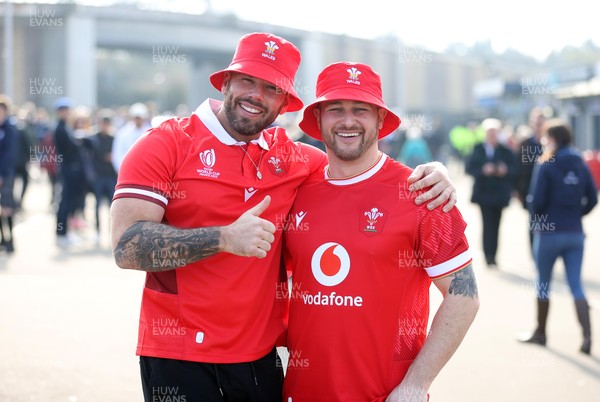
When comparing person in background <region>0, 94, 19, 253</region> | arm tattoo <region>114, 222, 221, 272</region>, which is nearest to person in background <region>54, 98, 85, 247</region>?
person in background <region>0, 94, 19, 253</region>

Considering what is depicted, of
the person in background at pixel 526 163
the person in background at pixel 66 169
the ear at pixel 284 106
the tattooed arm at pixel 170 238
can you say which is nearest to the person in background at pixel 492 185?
the person in background at pixel 526 163

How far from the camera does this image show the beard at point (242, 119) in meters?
3.75

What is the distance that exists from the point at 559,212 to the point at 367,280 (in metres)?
5.12

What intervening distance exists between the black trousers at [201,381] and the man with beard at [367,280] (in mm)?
151

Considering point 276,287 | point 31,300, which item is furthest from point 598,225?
point 276,287

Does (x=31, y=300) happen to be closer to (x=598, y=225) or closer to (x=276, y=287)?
(x=276, y=287)

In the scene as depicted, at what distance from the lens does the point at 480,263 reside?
483 inches

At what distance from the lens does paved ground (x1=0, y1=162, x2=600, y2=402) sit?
20.5 ft

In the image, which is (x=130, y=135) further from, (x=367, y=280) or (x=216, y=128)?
(x=367, y=280)

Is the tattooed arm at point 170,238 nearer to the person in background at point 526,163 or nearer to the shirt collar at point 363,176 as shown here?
the shirt collar at point 363,176

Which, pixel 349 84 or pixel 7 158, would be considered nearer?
pixel 349 84

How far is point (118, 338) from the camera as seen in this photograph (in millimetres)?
7516

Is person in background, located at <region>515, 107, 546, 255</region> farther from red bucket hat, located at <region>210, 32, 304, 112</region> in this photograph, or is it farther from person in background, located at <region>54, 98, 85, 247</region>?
red bucket hat, located at <region>210, 32, 304, 112</region>

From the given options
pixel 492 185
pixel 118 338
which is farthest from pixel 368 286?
pixel 492 185
